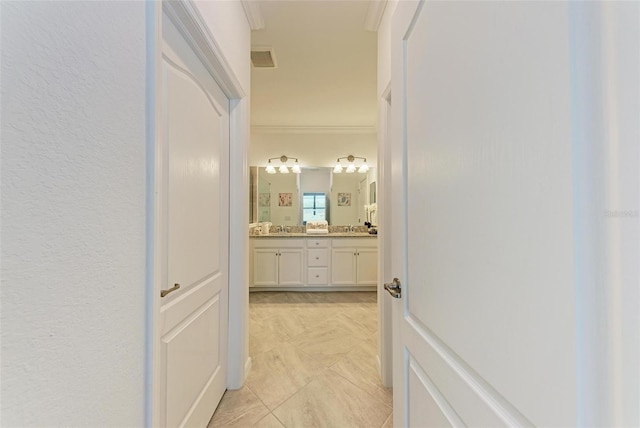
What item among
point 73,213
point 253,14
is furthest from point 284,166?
point 73,213

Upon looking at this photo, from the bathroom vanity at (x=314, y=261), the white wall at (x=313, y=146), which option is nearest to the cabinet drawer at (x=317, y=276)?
the bathroom vanity at (x=314, y=261)

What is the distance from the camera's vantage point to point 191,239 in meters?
1.21

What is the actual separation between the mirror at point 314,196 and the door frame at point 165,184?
8.56 feet

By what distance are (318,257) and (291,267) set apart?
0.42 metres

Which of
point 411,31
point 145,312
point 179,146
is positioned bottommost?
point 145,312

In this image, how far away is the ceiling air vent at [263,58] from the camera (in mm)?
2344

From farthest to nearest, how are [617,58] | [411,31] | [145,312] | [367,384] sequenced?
[367,384]
[411,31]
[145,312]
[617,58]

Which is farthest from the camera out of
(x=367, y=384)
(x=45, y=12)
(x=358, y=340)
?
(x=358, y=340)

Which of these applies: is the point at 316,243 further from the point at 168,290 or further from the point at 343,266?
the point at 168,290

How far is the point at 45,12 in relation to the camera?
0.48 metres

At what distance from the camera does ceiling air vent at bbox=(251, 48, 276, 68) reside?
2.34 metres

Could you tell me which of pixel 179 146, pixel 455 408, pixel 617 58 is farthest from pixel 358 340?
pixel 617 58

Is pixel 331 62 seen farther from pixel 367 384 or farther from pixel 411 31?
pixel 367 384

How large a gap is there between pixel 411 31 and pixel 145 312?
1170mm
